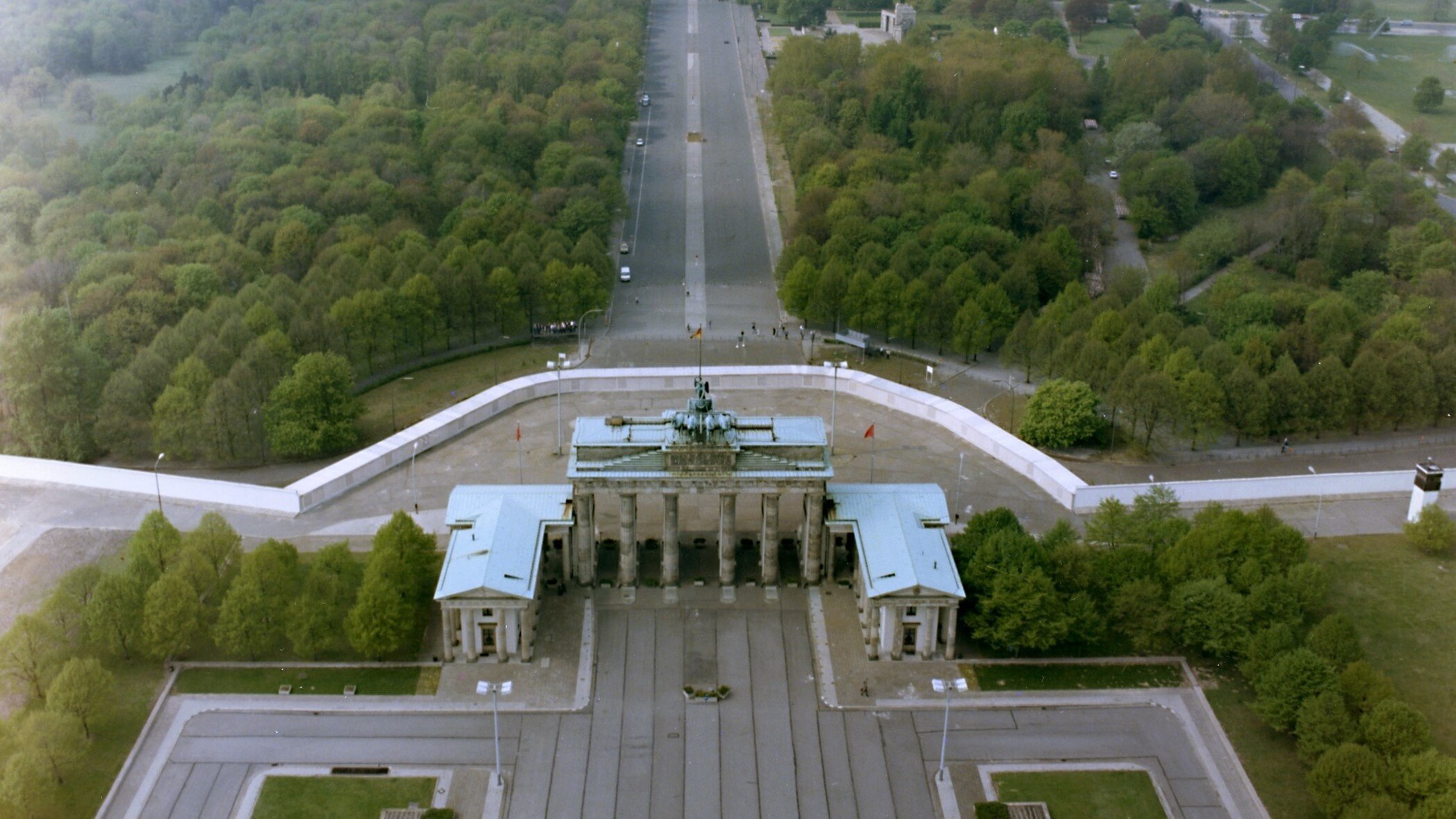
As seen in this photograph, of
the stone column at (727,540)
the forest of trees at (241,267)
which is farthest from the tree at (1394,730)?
the forest of trees at (241,267)

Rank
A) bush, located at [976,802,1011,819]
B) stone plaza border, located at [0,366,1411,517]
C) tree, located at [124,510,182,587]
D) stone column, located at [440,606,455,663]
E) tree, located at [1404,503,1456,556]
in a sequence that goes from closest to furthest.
Answer: 1. bush, located at [976,802,1011,819]
2. stone column, located at [440,606,455,663]
3. tree, located at [124,510,182,587]
4. tree, located at [1404,503,1456,556]
5. stone plaza border, located at [0,366,1411,517]

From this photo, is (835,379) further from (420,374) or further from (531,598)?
(420,374)

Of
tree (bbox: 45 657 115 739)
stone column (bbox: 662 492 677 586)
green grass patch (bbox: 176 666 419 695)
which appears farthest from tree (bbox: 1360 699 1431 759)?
tree (bbox: 45 657 115 739)

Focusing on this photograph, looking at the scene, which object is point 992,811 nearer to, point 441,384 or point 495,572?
point 495,572

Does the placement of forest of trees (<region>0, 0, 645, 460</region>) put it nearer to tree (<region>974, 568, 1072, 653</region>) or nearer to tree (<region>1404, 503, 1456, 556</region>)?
tree (<region>974, 568, 1072, 653</region>)

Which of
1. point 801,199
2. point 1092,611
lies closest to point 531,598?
point 1092,611

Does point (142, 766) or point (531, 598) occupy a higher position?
point (531, 598)
